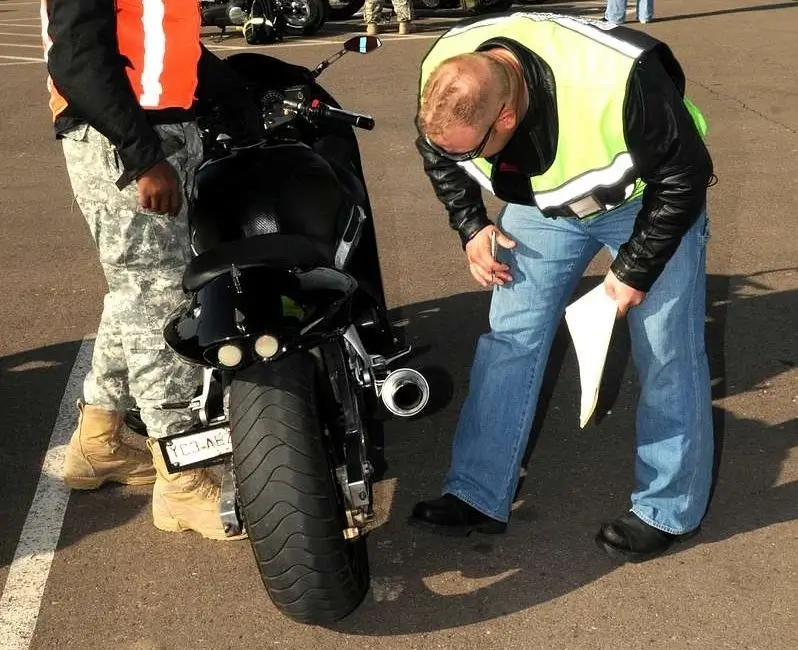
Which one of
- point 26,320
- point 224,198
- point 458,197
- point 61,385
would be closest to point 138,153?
point 224,198

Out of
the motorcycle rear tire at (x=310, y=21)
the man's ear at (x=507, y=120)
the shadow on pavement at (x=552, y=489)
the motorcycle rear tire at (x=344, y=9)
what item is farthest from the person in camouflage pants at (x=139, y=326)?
the motorcycle rear tire at (x=344, y=9)

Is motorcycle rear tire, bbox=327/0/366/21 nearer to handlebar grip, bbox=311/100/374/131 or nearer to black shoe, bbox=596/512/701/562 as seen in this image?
handlebar grip, bbox=311/100/374/131

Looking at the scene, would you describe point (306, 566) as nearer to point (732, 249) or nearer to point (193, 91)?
point (193, 91)

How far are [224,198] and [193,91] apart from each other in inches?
12.9

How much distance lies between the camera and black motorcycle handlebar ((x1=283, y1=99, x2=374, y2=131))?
12.0ft

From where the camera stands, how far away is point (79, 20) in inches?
116

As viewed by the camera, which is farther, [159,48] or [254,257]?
[159,48]

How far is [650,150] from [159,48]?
1.41m

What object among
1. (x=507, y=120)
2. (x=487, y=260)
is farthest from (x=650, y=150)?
(x=487, y=260)

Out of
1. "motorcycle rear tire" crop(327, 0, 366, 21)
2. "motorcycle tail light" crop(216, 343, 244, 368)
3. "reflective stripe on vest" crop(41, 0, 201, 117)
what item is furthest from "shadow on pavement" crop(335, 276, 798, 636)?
"motorcycle rear tire" crop(327, 0, 366, 21)

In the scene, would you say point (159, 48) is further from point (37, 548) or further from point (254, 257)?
point (37, 548)

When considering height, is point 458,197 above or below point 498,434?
above

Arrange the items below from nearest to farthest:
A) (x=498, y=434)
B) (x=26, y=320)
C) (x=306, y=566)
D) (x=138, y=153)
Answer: (x=306, y=566) → (x=138, y=153) → (x=498, y=434) → (x=26, y=320)

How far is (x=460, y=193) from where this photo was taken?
3.37 meters
